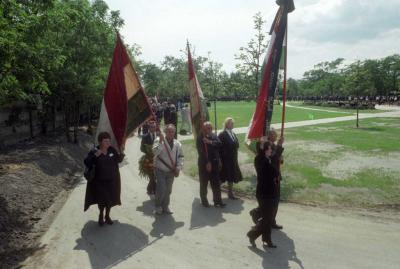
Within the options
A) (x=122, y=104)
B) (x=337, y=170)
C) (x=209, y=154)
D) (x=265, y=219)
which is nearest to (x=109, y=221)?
(x=122, y=104)

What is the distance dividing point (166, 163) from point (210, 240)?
6.59ft

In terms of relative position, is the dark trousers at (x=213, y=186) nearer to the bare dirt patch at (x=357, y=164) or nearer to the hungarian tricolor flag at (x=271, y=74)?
the hungarian tricolor flag at (x=271, y=74)

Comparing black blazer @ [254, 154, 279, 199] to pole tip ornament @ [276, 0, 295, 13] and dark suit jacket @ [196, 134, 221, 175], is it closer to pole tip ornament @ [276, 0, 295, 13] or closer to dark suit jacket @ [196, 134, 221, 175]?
dark suit jacket @ [196, 134, 221, 175]

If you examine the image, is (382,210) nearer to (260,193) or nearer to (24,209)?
(260,193)

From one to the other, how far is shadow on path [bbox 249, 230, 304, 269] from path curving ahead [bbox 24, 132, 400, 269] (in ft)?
0.05

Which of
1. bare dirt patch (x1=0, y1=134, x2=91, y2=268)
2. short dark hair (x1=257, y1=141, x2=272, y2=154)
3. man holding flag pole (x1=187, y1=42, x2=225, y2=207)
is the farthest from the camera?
man holding flag pole (x1=187, y1=42, x2=225, y2=207)

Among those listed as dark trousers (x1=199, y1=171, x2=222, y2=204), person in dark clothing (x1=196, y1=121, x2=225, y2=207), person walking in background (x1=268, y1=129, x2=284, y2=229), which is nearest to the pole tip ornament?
person walking in background (x1=268, y1=129, x2=284, y2=229)

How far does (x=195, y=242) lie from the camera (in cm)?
675

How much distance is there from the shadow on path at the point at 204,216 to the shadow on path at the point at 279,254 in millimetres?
1294

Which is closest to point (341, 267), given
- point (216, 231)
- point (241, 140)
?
point (216, 231)

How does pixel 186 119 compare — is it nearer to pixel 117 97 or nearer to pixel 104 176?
pixel 117 97

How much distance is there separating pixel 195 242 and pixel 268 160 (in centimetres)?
191

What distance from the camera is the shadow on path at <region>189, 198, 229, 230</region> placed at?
7693 millimetres

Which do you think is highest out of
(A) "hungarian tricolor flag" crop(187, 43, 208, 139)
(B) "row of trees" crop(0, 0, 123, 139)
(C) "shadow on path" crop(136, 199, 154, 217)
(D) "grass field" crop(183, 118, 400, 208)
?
(B) "row of trees" crop(0, 0, 123, 139)
